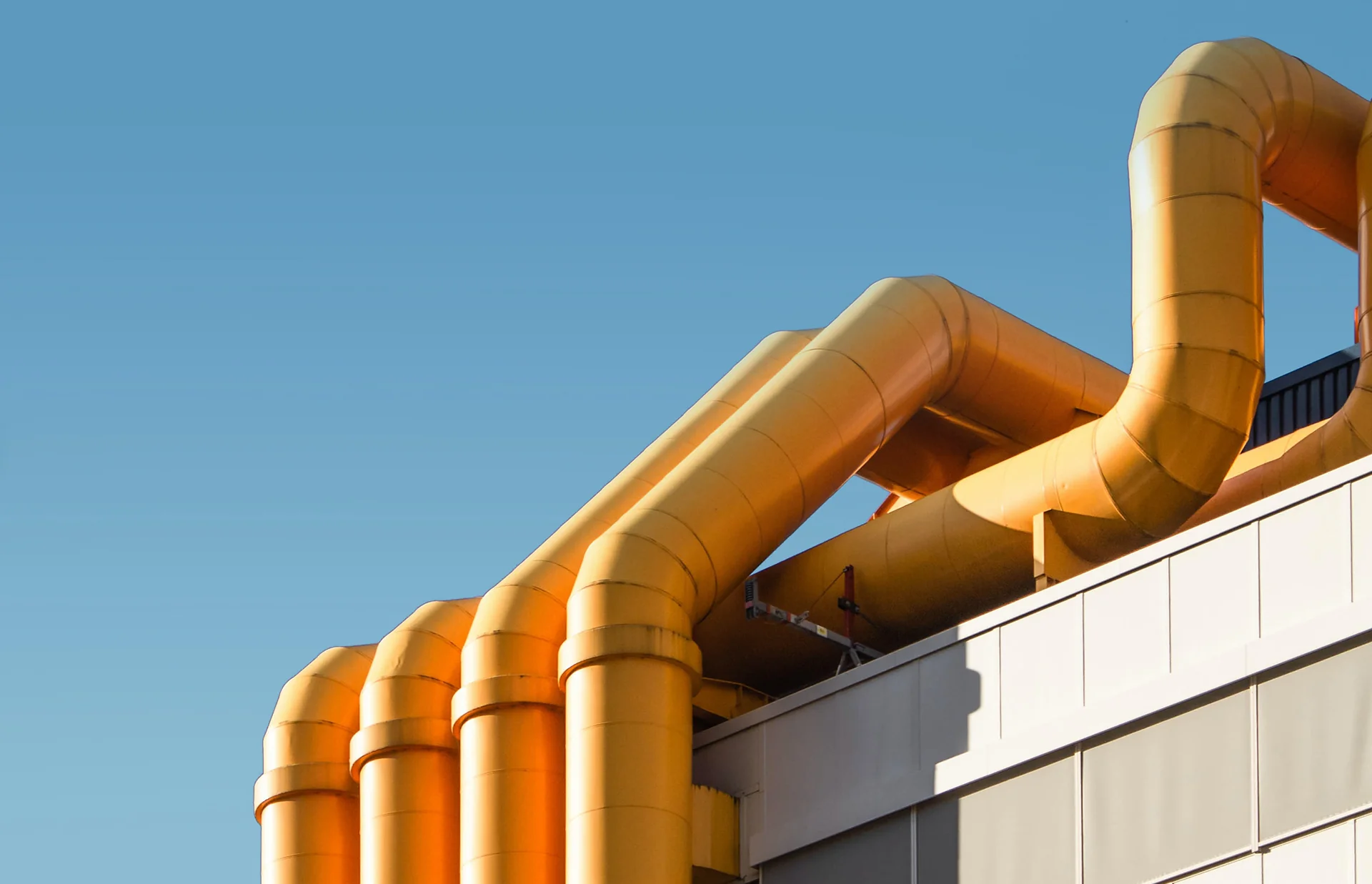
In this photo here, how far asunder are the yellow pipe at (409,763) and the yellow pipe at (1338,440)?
31.0 ft

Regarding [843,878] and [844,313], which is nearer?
[843,878]

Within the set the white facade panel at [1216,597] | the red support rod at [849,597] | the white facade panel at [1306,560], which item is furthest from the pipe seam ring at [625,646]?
the white facade panel at [1306,560]

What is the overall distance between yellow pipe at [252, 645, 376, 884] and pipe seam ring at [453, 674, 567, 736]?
3.57m

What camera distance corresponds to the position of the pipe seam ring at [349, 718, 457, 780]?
28484mm

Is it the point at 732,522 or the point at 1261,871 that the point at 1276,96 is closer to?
the point at 732,522

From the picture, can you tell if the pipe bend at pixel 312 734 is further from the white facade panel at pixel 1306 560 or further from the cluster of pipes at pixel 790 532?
the white facade panel at pixel 1306 560

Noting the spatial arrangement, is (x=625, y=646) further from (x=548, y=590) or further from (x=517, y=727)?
(x=548, y=590)

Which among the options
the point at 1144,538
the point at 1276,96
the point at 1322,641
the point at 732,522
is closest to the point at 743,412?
the point at 732,522

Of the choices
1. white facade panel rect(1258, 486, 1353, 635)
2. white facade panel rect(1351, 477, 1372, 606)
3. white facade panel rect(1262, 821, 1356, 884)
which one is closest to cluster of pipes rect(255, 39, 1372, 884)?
white facade panel rect(1258, 486, 1353, 635)

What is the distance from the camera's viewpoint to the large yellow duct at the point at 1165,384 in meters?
26.5

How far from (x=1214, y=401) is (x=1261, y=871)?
653 centimetres

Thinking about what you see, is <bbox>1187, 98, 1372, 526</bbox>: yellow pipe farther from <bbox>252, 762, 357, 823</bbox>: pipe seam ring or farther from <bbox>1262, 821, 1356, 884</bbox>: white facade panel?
<bbox>252, 762, 357, 823</bbox>: pipe seam ring

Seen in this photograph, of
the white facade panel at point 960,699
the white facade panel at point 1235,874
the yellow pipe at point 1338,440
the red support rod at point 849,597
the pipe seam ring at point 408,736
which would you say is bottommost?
the white facade panel at point 1235,874

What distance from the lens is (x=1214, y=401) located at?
1041 inches
